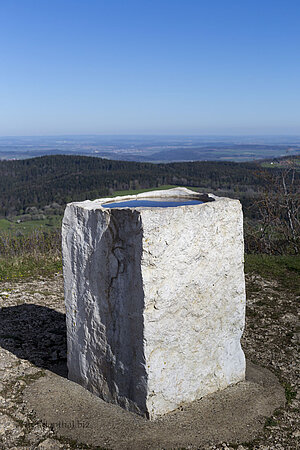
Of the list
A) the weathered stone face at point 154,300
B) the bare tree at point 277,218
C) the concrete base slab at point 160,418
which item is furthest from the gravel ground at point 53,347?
the bare tree at point 277,218

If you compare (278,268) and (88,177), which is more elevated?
(88,177)

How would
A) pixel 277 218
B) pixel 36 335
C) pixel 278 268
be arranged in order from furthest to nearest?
pixel 277 218, pixel 278 268, pixel 36 335

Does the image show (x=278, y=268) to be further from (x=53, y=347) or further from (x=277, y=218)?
(x=53, y=347)

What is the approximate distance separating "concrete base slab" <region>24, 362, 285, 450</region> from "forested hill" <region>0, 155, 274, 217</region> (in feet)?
60.4

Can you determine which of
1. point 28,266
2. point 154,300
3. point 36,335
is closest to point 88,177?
point 28,266

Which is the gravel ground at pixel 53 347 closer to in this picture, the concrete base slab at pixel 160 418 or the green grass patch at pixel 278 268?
the concrete base slab at pixel 160 418

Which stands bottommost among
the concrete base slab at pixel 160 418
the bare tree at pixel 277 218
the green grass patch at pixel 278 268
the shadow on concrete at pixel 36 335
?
the shadow on concrete at pixel 36 335

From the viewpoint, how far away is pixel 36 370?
210 inches

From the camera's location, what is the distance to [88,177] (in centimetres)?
3262

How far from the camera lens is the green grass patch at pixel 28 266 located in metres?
9.71

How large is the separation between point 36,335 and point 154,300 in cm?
328

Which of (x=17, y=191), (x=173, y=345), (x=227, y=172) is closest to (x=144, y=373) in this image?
(x=173, y=345)

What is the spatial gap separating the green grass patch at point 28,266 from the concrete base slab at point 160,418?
199 inches

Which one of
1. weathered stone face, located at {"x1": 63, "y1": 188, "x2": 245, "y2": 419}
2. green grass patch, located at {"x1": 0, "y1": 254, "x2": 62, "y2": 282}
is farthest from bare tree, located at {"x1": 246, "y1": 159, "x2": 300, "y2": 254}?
weathered stone face, located at {"x1": 63, "y1": 188, "x2": 245, "y2": 419}
